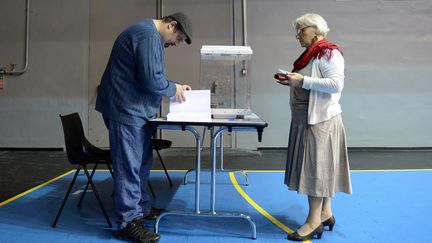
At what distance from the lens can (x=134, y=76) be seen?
2049 millimetres

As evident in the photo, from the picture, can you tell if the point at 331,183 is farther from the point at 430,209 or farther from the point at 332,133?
the point at 430,209

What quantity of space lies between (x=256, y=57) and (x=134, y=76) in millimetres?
3692

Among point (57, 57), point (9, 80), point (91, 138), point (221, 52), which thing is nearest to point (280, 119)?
point (221, 52)

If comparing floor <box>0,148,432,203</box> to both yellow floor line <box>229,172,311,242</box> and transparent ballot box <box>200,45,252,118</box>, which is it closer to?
yellow floor line <box>229,172,311,242</box>

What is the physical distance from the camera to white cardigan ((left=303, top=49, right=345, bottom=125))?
195 centimetres

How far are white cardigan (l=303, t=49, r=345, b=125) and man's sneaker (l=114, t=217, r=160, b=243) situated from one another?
1.23m

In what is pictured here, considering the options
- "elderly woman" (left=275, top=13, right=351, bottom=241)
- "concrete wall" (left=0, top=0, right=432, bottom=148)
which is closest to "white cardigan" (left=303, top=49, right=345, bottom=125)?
"elderly woman" (left=275, top=13, right=351, bottom=241)

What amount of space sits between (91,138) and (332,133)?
4.59 metres

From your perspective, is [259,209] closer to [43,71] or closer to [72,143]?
[72,143]

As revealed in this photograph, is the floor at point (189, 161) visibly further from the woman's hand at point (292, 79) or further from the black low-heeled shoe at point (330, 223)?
the woman's hand at point (292, 79)

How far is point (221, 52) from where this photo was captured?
2.98 m

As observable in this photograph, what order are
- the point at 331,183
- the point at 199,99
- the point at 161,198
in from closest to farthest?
the point at 331,183, the point at 199,99, the point at 161,198

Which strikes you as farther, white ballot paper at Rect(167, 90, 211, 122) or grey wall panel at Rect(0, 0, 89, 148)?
grey wall panel at Rect(0, 0, 89, 148)

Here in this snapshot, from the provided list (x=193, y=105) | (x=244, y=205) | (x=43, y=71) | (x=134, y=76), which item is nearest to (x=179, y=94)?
(x=193, y=105)
